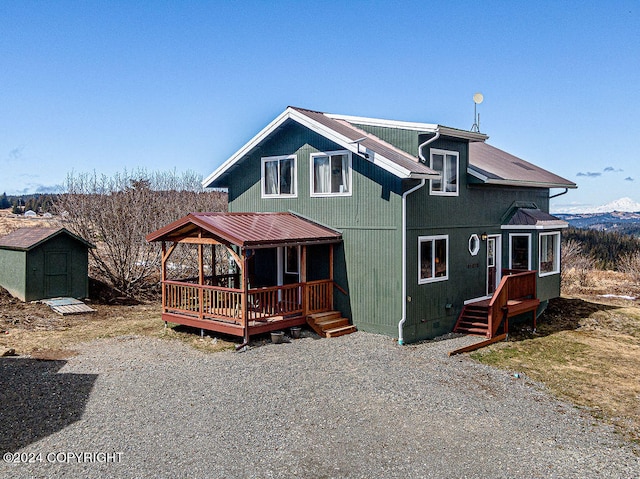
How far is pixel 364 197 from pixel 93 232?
39.5 feet

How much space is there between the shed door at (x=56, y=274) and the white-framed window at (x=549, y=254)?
617 inches

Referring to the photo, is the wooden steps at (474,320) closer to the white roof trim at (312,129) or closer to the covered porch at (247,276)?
the covered porch at (247,276)

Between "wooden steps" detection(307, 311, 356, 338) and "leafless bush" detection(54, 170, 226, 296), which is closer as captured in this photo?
"wooden steps" detection(307, 311, 356, 338)

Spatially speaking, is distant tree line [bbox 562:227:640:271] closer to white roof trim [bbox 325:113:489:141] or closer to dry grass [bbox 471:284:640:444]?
dry grass [bbox 471:284:640:444]

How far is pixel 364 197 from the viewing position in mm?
14250

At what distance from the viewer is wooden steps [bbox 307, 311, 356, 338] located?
1378 centimetres

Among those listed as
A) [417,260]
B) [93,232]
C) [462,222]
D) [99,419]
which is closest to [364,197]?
[417,260]

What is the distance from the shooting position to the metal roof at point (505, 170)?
15.9 metres

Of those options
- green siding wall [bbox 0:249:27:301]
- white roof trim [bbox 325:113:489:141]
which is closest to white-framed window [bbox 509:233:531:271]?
white roof trim [bbox 325:113:489:141]

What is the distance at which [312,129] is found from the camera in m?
15.0

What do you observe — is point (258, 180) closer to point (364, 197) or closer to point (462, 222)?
point (364, 197)

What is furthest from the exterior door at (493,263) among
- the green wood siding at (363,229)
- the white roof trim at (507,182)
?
the green wood siding at (363,229)
